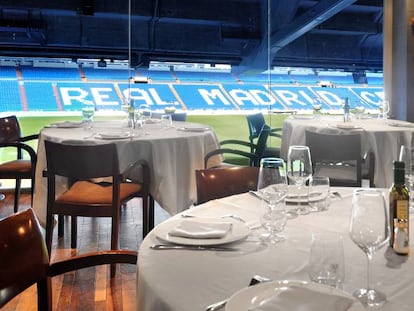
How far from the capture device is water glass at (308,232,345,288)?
927 millimetres

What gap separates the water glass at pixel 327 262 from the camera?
0.93 metres

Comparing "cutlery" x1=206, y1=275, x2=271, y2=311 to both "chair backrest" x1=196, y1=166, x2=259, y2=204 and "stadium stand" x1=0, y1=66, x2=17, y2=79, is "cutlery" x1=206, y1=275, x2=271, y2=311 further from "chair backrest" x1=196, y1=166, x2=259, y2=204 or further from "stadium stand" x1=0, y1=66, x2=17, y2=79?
"stadium stand" x1=0, y1=66, x2=17, y2=79

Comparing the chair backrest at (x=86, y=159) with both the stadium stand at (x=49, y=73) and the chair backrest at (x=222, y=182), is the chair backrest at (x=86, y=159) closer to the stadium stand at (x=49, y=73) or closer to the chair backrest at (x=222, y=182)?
the chair backrest at (x=222, y=182)

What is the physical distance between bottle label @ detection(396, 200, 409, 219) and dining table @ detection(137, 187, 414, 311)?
0.09 meters

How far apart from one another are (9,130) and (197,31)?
6.20m

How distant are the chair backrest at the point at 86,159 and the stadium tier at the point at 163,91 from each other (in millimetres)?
8987

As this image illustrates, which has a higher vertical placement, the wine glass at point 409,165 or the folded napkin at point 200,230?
the wine glass at point 409,165

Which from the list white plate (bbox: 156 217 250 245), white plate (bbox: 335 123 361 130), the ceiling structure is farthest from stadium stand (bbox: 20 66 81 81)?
white plate (bbox: 156 217 250 245)

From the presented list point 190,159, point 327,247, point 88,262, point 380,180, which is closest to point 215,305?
point 327,247

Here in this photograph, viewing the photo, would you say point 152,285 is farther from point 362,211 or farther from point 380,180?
point 380,180

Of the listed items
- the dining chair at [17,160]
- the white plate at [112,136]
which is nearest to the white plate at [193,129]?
the white plate at [112,136]

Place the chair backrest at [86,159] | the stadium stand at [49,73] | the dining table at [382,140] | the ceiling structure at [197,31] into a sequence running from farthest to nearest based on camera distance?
the stadium stand at [49,73], the ceiling structure at [197,31], the dining table at [382,140], the chair backrest at [86,159]

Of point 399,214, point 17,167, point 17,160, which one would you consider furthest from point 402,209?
point 17,160

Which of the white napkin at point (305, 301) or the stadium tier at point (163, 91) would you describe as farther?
the stadium tier at point (163, 91)
